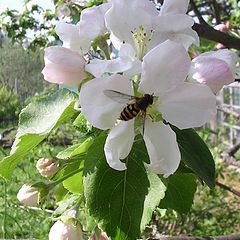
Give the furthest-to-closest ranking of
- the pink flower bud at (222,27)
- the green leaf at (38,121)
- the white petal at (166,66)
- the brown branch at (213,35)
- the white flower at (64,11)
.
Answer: the white flower at (64,11) → the pink flower bud at (222,27) → the brown branch at (213,35) → the green leaf at (38,121) → the white petal at (166,66)

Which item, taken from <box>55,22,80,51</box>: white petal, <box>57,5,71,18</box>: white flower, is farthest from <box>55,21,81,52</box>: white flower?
<box>57,5,71,18</box>: white flower

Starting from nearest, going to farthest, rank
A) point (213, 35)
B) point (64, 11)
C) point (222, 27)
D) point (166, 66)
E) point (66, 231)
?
1. point (166, 66)
2. point (66, 231)
3. point (213, 35)
4. point (222, 27)
5. point (64, 11)

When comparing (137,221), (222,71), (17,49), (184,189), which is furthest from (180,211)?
(17,49)

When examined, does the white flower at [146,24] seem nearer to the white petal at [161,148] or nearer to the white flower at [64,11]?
the white petal at [161,148]

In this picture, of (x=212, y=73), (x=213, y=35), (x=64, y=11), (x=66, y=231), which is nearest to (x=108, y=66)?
(x=212, y=73)

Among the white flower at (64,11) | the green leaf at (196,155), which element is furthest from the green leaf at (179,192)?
the white flower at (64,11)

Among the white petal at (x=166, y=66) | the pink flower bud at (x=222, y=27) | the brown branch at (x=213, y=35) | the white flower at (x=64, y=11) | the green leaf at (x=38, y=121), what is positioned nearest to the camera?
the white petal at (x=166, y=66)

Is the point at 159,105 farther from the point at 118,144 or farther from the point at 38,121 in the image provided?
the point at 38,121
